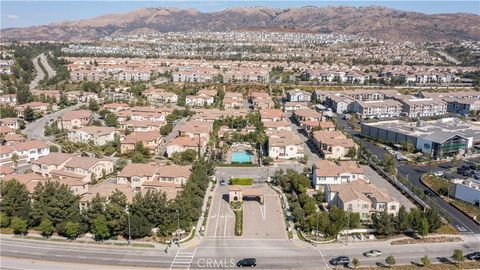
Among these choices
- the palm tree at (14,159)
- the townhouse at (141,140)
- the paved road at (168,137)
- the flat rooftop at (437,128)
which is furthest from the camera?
the flat rooftop at (437,128)

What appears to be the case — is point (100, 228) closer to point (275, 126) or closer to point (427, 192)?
point (427, 192)

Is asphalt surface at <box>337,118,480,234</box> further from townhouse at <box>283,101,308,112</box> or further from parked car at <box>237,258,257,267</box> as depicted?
parked car at <box>237,258,257,267</box>

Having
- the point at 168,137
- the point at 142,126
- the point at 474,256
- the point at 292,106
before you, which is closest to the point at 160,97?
the point at 142,126

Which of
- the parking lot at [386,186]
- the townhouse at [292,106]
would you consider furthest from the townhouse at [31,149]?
the townhouse at [292,106]

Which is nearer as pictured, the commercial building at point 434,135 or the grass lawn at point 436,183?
the grass lawn at point 436,183

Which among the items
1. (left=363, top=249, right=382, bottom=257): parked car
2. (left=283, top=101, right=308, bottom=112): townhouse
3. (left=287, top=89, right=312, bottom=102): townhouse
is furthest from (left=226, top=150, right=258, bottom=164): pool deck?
(left=287, top=89, right=312, bottom=102): townhouse

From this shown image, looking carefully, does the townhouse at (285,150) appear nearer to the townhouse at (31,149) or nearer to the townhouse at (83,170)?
the townhouse at (83,170)
